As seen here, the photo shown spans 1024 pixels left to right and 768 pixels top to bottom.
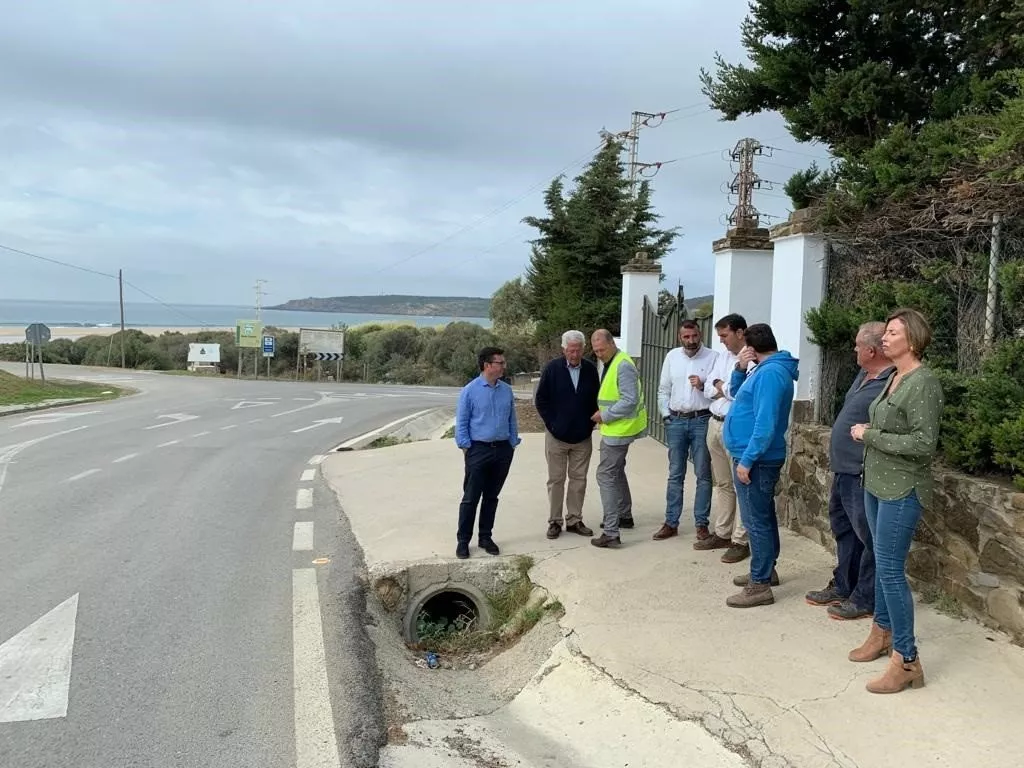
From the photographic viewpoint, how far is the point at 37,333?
91.2 feet

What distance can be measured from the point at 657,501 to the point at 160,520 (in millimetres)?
4988

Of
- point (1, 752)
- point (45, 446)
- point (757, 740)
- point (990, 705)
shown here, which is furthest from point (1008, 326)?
point (45, 446)

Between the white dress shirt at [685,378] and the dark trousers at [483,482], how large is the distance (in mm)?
1375

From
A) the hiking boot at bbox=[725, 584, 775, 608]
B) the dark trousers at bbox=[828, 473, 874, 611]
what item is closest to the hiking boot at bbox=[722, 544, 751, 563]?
the hiking boot at bbox=[725, 584, 775, 608]

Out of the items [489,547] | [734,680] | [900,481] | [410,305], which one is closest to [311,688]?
[734,680]

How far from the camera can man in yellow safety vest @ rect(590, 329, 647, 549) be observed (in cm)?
621

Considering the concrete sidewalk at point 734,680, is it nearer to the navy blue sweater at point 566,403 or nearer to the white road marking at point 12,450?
the navy blue sweater at point 566,403

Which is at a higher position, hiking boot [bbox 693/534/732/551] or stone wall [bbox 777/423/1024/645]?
stone wall [bbox 777/423/1024/645]

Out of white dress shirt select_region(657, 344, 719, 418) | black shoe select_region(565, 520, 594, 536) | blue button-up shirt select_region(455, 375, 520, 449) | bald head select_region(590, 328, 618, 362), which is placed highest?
bald head select_region(590, 328, 618, 362)

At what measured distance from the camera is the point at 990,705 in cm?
362

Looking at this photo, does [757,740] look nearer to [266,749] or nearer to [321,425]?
[266,749]

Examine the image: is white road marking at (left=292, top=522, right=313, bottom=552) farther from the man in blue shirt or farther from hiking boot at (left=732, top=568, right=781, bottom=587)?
hiking boot at (left=732, top=568, right=781, bottom=587)

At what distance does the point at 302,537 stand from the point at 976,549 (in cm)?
541

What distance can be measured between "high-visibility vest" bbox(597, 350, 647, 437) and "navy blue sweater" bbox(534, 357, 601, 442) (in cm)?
18
